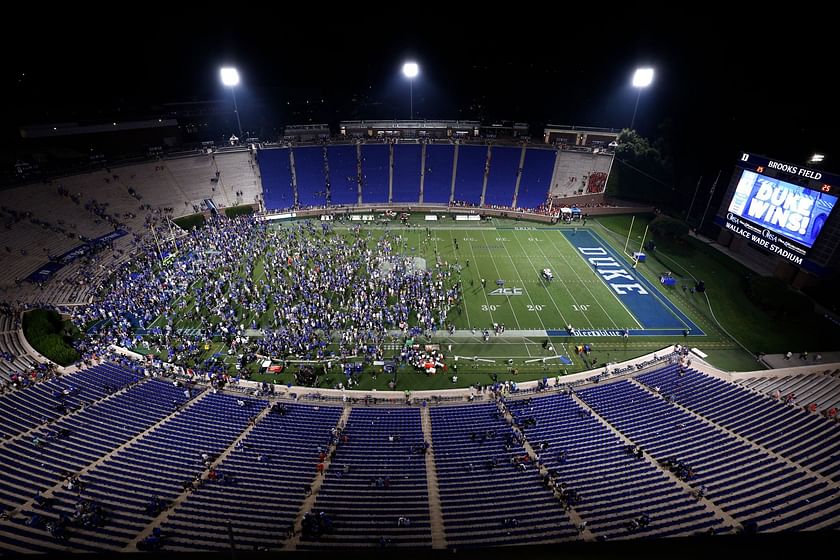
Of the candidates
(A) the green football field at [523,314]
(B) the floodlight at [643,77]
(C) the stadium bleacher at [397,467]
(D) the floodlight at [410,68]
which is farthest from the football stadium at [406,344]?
(D) the floodlight at [410,68]

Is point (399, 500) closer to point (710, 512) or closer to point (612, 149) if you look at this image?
point (710, 512)

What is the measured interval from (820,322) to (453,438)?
1222 inches

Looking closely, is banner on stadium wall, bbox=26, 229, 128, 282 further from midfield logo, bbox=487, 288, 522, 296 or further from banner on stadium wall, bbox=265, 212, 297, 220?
midfield logo, bbox=487, 288, 522, 296

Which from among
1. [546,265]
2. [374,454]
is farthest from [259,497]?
[546,265]

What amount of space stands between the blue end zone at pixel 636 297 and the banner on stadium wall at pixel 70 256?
4205cm

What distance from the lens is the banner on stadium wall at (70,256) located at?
3469 cm

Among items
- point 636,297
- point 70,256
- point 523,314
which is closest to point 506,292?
point 523,314

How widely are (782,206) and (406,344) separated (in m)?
32.6

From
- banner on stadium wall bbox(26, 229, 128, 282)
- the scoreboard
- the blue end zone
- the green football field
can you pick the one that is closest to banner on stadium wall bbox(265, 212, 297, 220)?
the green football field

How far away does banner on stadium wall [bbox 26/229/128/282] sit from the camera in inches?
1366

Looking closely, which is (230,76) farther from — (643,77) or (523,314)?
(643,77)

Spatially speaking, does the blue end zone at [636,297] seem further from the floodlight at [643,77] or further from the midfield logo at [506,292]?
the floodlight at [643,77]

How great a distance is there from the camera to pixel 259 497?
17094 millimetres

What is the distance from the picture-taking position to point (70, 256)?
125ft
